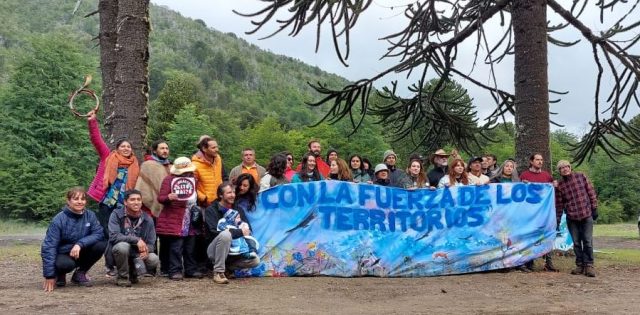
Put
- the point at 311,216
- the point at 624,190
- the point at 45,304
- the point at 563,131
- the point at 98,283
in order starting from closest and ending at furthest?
the point at 45,304
the point at 98,283
the point at 311,216
the point at 624,190
the point at 563,131

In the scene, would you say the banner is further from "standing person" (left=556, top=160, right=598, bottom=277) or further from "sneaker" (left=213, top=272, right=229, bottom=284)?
"sneaker" (left=213, top=272, right=229, bottom=284)

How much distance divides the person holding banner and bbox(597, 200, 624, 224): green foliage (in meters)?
46.4

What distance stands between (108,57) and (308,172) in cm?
348

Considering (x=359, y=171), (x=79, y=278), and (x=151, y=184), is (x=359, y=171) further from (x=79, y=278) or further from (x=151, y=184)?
(x=79, y=278)

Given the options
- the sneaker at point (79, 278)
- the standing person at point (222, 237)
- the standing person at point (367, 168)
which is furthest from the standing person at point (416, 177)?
the sneaker at point (79, 278)

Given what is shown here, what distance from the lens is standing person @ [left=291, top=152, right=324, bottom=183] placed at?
28.3 feet

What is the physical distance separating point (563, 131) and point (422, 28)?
71473 mm

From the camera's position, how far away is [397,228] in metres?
8.45

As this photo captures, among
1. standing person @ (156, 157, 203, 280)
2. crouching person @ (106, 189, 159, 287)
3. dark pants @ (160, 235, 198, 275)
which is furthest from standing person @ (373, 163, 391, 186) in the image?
crouching person @ (106, 189, 159, 287)

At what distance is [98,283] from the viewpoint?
728cm

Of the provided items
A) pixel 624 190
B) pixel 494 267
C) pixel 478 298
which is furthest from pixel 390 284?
pixel 624 190

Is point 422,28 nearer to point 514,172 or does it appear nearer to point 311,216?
point 514,172

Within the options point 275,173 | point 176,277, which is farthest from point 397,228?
point 176,277

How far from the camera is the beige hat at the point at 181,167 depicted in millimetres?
7480
